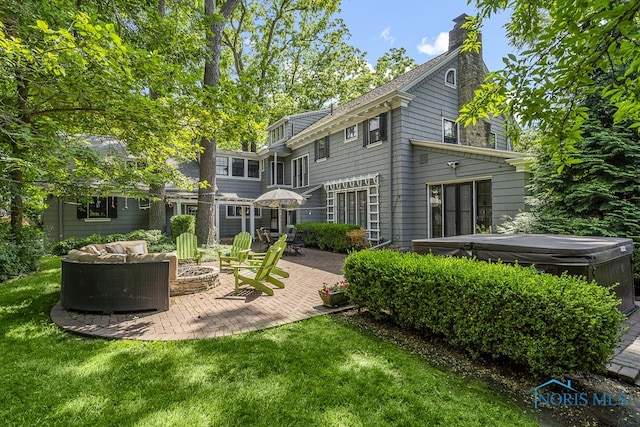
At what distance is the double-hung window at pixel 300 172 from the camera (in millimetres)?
17391

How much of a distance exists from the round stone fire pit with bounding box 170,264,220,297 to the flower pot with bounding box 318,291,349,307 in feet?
9.15

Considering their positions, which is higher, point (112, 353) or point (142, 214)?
point (142, 214)

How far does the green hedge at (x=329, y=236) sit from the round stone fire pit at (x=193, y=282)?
5692 millimetres

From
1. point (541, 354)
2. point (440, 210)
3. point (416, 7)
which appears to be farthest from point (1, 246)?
point (416, 7)

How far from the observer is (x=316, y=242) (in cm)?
1423

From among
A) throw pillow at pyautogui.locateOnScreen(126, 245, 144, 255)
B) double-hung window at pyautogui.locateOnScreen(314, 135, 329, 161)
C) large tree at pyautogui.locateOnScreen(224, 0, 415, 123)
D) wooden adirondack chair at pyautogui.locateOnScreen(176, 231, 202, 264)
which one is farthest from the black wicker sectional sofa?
large tree at pyautogui.locateOnScreen(224, 0, 415, 123)

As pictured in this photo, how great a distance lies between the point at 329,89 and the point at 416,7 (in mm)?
17338

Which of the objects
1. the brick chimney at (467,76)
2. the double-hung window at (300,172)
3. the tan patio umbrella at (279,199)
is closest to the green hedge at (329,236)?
the tan patio umbrella at (279,199)

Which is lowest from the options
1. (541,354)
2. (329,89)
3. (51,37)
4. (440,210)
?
(541,354)

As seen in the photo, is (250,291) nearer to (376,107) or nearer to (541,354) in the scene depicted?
(541,354)

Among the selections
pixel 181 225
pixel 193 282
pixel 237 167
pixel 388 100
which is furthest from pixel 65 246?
pixel 388 100

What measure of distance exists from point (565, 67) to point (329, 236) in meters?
10.3

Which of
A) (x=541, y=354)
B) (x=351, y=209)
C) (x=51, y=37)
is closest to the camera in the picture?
(x=541, y=354)

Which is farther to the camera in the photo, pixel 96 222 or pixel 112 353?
pixel 96 222
